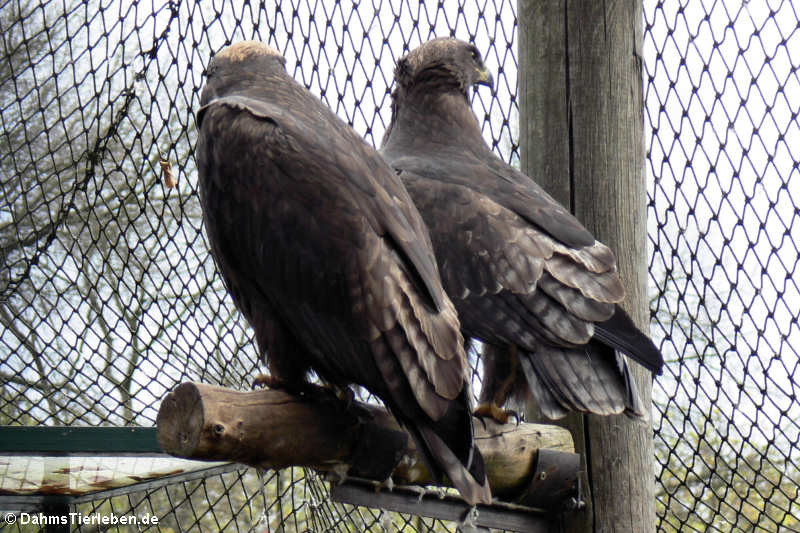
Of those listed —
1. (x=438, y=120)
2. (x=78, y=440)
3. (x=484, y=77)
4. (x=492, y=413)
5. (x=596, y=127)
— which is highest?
(x=484, y=77)

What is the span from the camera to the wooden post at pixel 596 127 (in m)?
2.47

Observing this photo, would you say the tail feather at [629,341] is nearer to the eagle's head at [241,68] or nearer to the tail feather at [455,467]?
the tail feather at [455,467]

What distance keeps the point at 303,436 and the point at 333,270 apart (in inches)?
11.1

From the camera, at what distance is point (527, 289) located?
2.23 metres

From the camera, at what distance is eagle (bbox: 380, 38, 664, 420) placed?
2.14 meters

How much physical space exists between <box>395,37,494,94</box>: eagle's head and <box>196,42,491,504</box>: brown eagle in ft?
2.77

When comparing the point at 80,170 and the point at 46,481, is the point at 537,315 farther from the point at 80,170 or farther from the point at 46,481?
the point at 80,170

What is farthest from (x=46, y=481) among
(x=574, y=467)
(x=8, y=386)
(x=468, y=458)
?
(x=468, y=458)

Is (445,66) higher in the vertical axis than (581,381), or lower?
higher

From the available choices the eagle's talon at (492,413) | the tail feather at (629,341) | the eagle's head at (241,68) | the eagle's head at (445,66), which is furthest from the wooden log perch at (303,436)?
the eagle's head at (445,66)

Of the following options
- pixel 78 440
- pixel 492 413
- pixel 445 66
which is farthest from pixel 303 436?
pixel 445 66

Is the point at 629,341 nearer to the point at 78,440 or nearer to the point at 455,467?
the point at 455,467

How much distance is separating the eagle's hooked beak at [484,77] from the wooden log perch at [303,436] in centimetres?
101

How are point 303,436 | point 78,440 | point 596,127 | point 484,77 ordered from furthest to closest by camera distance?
point 484,77
point 78,440
point 596,127
point 303,436
